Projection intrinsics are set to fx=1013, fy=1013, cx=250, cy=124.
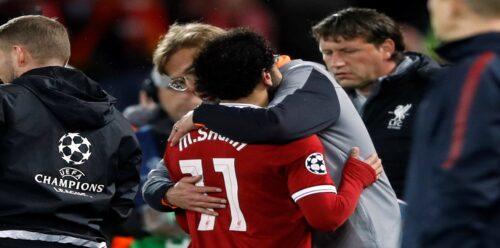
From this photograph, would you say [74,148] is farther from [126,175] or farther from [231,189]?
A: [231,189]

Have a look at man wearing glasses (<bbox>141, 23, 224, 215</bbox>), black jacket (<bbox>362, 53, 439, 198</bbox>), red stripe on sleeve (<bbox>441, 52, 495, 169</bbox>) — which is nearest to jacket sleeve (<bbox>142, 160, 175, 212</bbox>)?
man wearing glasses (<bbox>141, 23, 224, 215</bbox>)

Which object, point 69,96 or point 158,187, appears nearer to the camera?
point 158,187

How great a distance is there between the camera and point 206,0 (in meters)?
9.30

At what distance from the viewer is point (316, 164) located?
3691 millimetres

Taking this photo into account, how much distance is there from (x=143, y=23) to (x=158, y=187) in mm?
5476

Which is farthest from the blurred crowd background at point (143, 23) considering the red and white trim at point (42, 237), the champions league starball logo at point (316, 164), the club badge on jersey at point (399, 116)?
the champions league starball logo at point (316, 164)

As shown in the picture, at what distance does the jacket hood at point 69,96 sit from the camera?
4.36 meters

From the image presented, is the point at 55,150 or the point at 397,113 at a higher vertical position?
the point at 55,150

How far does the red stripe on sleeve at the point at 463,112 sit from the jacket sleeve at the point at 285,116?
117 cm

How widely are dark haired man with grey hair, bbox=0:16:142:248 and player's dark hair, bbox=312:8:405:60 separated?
160 cm

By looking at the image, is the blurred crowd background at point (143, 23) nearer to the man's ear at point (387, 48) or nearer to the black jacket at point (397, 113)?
the man's ear at point (387, 48)

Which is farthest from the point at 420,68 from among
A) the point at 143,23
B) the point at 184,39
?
the point at 143,23

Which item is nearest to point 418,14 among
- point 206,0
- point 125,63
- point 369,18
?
point 206,0

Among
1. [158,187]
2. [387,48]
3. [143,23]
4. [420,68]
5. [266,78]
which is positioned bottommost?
[420,68]
